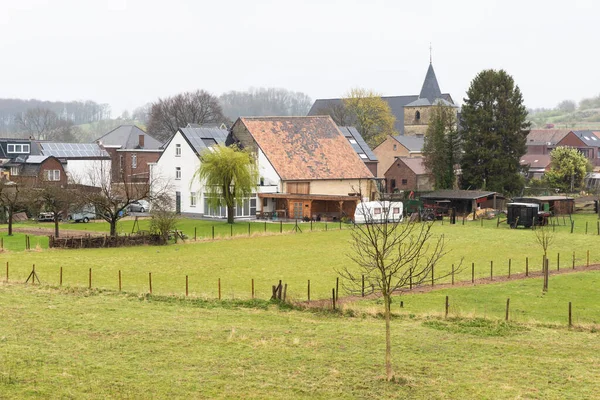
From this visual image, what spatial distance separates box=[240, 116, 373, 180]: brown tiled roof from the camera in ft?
210

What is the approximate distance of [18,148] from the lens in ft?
257

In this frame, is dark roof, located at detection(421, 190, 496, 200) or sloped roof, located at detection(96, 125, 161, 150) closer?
dark roof, located at detection(421, 190, 496, 200)

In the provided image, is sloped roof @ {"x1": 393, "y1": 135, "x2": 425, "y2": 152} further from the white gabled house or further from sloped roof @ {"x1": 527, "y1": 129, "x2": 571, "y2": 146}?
sloped roof @ {"x1": 527, "y1": 129, "x2": 571, "y2": 146}

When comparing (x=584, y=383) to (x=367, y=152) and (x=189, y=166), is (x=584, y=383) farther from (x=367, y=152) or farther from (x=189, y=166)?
(x=367, y=152)

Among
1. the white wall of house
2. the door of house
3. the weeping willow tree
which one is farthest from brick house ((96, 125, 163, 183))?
the weeping willow tree

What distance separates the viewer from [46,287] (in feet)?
92.9

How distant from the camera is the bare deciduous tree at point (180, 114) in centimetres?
12144

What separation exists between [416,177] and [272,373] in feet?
209

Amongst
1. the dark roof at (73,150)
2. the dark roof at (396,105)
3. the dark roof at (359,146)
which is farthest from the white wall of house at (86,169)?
the dark roof at (396,105)

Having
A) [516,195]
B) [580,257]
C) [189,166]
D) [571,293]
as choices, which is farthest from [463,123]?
[571,293]

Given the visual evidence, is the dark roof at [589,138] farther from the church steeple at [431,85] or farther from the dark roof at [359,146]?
the dark roof at [359,146]

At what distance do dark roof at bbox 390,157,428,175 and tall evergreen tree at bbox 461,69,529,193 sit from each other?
26.6 ft

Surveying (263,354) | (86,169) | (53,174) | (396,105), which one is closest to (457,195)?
(53,174)

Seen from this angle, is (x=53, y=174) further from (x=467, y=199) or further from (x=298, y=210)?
(x=467, y=199)
